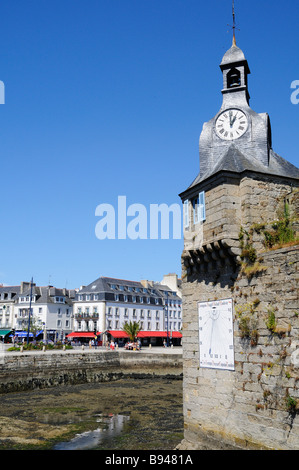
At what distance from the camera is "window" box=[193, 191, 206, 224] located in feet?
43.8

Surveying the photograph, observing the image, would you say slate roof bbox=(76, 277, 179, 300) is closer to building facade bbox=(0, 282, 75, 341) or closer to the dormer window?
building facade bbox=(0, 282, 75, 341)

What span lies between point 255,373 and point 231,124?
830 cm

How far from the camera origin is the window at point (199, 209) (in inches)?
525

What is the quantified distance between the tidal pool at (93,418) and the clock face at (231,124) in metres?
11.8

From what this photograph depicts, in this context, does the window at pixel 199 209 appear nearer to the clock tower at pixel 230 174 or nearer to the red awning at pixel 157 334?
the clock tower at pixel 230 174

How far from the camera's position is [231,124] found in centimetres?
1448

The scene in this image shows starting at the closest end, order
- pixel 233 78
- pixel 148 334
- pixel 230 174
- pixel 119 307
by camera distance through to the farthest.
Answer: pixel 230 174, pixel 233 78, pixel 119 307, pixel 148 334

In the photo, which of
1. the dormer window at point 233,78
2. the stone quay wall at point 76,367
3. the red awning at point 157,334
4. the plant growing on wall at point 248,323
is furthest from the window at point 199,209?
the red awning at point 157,334

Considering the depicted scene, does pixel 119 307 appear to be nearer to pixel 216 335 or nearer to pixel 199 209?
pixel 199 209

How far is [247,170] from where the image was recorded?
12375 mm

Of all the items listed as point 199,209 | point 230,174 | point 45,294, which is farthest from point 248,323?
point 45,294

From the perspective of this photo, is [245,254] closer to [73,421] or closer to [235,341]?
[235,341]

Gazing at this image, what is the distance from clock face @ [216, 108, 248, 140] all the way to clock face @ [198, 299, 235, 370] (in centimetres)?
583

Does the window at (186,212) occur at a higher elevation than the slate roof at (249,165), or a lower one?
lower
